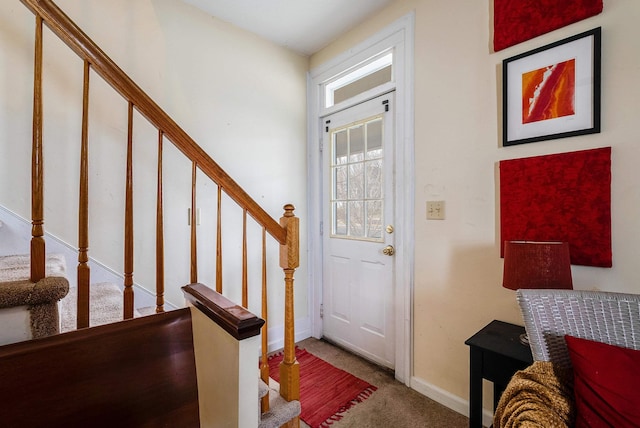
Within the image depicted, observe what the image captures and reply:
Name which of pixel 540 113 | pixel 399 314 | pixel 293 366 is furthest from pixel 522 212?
pixel 293 366

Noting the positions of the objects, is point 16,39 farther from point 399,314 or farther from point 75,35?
point 399,314

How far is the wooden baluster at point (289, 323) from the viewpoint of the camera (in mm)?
1378

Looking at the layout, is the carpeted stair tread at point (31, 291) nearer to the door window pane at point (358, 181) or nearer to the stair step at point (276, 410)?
the stair step at point (276, 410)

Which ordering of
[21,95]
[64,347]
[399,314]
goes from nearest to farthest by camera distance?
[64,347] < [21,95] < [399,314]

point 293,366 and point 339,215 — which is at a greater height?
point 339,215

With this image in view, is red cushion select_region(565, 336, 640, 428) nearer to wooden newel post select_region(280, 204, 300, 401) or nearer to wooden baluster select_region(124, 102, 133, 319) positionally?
wooden newel post select_region(280, 204, 300, 401)

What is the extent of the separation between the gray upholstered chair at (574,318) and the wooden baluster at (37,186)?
1.60 m

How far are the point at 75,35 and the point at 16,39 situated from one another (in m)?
1.08

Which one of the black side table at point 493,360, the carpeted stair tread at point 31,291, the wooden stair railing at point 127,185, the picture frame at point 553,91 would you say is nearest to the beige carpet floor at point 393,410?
the black side table at point 493,360

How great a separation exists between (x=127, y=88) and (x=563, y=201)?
191 centimetres

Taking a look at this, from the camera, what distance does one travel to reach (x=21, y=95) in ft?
5.31

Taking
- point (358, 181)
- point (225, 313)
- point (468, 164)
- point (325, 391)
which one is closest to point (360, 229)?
point (358, 181)

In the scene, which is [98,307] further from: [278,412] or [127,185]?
[278,412]

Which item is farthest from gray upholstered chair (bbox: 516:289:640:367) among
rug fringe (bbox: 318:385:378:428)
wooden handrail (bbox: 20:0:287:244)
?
rug fringe (bbox: 318:385:378:428)
